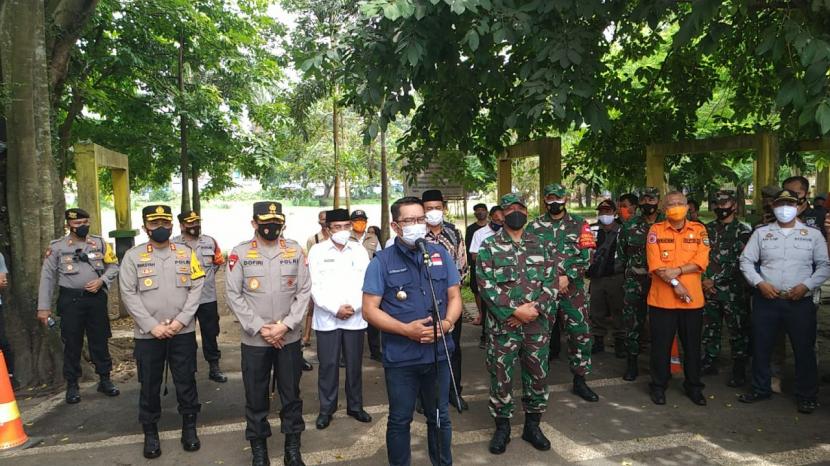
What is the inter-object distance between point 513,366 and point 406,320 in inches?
50.6

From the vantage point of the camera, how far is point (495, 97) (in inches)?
330

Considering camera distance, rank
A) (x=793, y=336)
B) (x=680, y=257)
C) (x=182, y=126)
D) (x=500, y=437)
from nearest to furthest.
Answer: (x=500, y=437) → (x=793, y=336) → (x=680, y=257) → (x=182, y=126)

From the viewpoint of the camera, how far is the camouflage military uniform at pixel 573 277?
220 inches

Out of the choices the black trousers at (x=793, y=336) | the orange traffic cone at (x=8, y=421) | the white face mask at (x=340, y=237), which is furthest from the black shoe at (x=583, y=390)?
the orange traffic cone at (x=8, y=421)

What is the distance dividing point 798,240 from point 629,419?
223 cm

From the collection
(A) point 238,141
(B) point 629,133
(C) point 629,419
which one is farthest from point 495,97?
(A) point 238,141

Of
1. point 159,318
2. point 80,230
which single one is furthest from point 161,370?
point 80,230

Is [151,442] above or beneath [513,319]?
beneath

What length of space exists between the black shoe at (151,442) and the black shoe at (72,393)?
180cm

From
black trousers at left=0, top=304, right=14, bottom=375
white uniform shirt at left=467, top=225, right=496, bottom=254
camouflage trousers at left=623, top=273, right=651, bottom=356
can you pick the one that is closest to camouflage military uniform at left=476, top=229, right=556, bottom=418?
camouflage trousers at left=623, top=273, right=651, bottom=356

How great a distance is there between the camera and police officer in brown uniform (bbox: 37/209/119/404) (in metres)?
5.97

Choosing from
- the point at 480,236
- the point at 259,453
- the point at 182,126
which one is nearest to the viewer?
the point at 259,453

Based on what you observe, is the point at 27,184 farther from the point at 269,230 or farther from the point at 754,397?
the point at 754,397

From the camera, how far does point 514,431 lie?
16.4 feet
